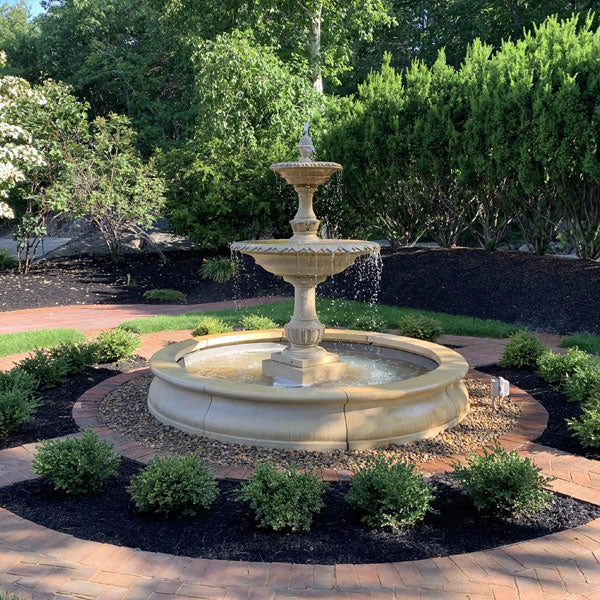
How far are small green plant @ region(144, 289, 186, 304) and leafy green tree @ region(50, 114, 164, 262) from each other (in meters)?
3.08

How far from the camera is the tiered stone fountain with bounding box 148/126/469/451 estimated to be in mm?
5449

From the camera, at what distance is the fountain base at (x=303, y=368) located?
271 inches

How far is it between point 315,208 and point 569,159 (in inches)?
298

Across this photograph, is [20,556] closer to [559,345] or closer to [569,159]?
[559,345]

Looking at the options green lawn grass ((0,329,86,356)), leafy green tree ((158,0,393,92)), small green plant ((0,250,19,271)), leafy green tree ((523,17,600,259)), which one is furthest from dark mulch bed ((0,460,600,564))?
leafy green tree ((158,0,393,92))

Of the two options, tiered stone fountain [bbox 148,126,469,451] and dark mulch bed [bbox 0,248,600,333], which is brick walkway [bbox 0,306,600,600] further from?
dark mulch bed [bbox 0,248,600,333]

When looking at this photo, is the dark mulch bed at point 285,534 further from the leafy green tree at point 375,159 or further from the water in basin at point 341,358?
the leafy green tree at point 375,159

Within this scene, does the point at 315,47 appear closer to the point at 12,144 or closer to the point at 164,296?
the point at 12,144

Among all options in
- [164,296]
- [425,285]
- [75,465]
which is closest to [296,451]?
[75,465]

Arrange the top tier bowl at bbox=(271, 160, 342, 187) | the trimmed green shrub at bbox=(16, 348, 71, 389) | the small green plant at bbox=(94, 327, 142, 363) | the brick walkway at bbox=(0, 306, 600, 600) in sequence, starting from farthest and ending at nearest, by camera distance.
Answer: the small green plant at bbox=(94, 327, 142, 363) < the trimmed green shrub at bbox=(16, 348, 71, 389) < the top tier bowl at bbox=(271, 160, 342, 187) < the brick walkway at bbox=(0, 306, 600, 600)

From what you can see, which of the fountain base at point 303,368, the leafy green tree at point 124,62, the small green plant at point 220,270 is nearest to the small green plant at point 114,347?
the fountain base at point 303,368

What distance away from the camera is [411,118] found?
1534 cm

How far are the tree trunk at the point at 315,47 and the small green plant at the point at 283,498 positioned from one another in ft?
62.3

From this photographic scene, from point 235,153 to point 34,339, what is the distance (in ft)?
33.4
